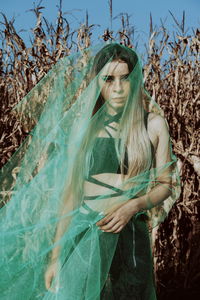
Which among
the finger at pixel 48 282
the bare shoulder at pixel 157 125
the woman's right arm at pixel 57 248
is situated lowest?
the finger at pixel 48 282

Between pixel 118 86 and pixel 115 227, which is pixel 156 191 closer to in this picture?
pixel 115 227

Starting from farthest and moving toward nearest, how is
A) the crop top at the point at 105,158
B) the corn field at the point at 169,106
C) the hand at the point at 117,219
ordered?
the corn field at the point at 169,106
the crop top at the point at 105,158
the hand at the point at 117,219

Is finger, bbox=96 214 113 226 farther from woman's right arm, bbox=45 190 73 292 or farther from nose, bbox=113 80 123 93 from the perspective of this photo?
nose, bbox=113 80 123 93

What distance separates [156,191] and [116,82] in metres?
0.38

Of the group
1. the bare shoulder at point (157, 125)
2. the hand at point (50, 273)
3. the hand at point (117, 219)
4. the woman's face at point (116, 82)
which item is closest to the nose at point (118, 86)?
the woman's face at point (116, 82)

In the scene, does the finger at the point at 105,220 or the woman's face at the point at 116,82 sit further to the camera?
the woman's face at the point at 116,82

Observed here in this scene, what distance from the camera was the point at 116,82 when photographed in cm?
136

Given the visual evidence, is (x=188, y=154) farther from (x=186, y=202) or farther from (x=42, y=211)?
(x=42, y=211)

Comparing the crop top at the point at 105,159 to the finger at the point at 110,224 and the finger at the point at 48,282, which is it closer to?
the finger at the point at 110,224

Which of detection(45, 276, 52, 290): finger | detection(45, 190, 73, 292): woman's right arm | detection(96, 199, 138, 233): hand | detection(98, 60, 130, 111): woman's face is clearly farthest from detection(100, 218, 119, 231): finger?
detection(98, 60, 130, 111): woman's face

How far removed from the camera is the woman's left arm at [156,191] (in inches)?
46.8

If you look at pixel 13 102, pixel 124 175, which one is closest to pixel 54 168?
pixel 124 175

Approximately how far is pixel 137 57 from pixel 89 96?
211mm

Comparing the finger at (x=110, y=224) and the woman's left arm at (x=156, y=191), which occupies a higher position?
the woman's left arm at (x=156, y=191)
